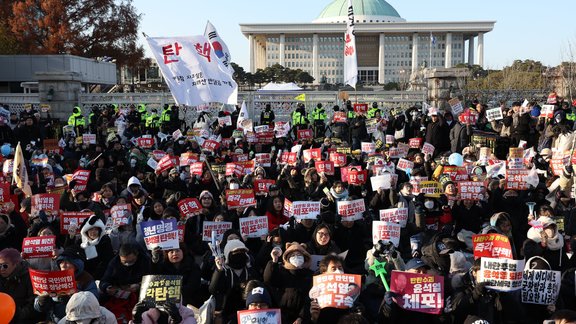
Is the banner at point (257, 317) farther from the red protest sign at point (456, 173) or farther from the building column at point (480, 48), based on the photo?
the building column at point (480, 48)

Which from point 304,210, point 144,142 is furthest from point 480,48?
point 304,210

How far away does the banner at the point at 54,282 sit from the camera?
493 centimetres

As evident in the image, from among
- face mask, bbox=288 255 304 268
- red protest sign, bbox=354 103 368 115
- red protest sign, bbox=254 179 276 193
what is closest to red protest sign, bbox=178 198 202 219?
red protest sign, bbox=254 179 276 193

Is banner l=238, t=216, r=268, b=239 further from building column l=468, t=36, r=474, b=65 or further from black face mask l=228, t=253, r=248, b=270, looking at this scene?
building column l=468, t=36, r=474, b=65

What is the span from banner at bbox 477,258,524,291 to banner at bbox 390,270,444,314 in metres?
0.43

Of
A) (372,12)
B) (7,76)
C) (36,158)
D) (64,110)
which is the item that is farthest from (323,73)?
(36,158)

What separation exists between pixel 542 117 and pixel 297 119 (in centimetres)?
632

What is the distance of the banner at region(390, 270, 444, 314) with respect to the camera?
4.63 metres

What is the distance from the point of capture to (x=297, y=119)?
17625mm

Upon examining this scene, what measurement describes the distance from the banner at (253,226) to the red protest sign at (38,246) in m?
2.01

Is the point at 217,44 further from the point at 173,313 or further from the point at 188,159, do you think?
the point at 173,313

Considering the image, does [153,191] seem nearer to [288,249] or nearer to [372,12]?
[288,249]

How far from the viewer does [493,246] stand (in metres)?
5.38

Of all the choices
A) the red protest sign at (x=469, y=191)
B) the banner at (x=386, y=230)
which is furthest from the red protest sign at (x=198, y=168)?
the banner at (x=386, y=230)
